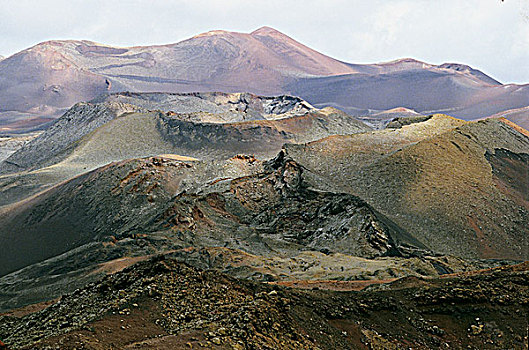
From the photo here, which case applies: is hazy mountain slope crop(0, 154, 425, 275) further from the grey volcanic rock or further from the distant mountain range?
the distant mountain range

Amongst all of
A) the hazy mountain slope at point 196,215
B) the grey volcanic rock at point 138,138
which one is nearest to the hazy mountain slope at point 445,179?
the hazy mountain slope at point 196,215

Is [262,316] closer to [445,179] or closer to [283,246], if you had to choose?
[283,246]

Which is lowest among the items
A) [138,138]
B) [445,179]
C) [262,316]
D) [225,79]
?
A: [445,179]

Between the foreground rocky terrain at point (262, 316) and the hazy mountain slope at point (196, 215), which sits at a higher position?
the foreground rocky terrain at point (262, 316)

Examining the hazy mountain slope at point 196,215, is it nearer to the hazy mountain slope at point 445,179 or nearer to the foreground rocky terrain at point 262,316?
the hazy mountain slope at point 445,179

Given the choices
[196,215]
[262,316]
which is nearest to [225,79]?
[196,215]

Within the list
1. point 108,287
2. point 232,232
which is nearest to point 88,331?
point 108,287

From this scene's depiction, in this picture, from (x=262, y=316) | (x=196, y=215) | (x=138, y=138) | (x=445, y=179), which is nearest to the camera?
(x=262, y=316)
